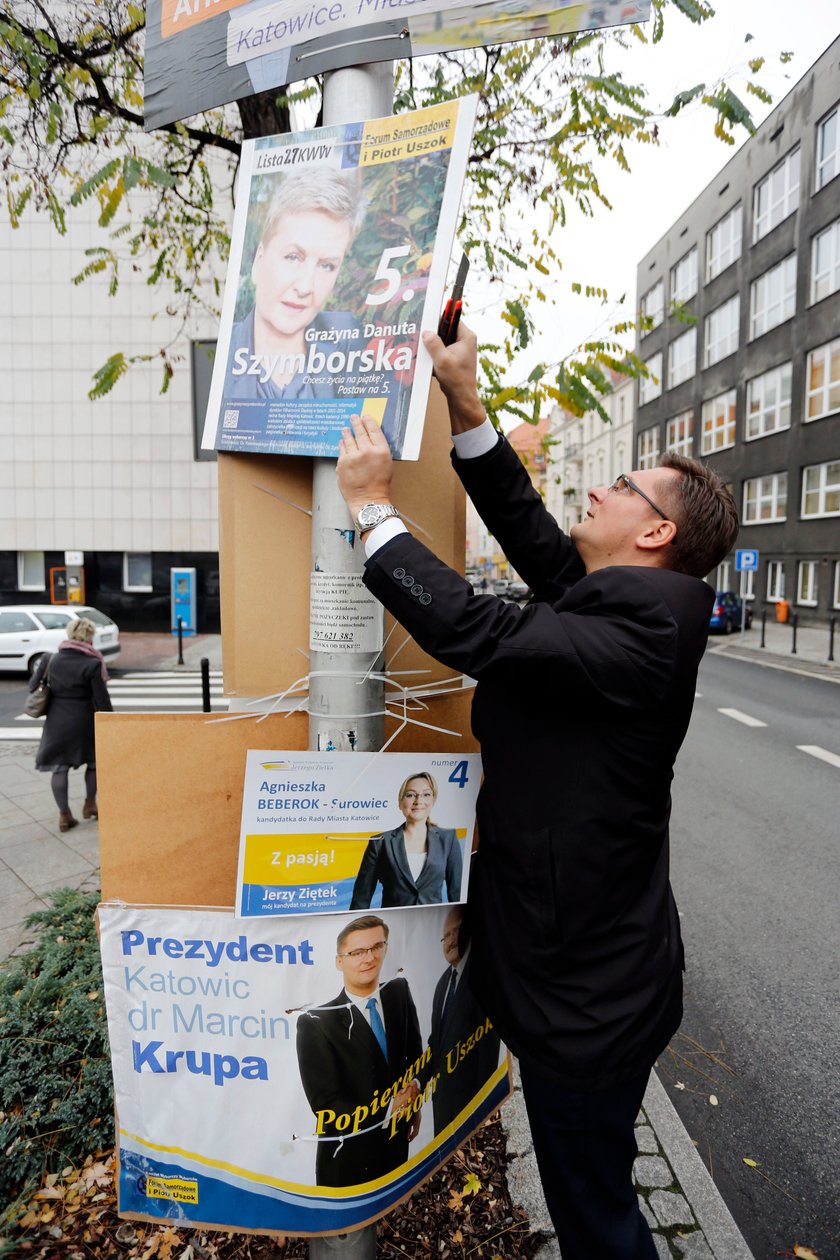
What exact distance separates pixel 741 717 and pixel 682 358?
30704 millimetres

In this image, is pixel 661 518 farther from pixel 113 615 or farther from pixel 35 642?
pixel 113 615

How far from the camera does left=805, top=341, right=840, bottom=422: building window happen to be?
79.2 feet

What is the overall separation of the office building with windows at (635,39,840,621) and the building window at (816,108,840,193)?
0.16ft

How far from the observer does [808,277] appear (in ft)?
83.8

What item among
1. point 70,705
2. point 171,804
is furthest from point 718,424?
point 171,804

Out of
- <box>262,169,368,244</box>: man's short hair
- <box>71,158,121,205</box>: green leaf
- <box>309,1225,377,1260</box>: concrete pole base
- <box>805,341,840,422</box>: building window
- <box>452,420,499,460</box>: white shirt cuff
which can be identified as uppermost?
<box>805,341,840,422</box>: building window

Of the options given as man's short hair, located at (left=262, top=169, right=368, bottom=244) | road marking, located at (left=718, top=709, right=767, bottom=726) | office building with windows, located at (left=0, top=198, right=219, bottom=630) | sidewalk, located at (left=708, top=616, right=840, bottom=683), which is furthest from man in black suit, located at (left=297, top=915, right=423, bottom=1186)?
office building with windows, located at (left=0, top=198, right=219, bottom=630)

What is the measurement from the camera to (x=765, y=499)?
2912 cm

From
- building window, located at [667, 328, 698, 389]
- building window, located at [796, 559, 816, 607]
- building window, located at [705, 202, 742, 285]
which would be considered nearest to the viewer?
building window, located at [796, 559, 816, 607]

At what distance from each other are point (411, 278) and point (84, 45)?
3770mm

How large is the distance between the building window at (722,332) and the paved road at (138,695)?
2682cm

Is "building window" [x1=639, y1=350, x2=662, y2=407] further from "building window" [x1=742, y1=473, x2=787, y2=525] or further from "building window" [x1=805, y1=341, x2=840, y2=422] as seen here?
"building window" [x1=805, y1=341, x2=840, y2=422]

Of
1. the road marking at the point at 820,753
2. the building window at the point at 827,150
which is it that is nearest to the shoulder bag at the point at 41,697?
the road marking at the point at 820,753

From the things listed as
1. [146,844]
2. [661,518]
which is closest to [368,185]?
[661,518]
